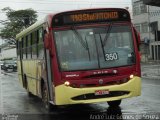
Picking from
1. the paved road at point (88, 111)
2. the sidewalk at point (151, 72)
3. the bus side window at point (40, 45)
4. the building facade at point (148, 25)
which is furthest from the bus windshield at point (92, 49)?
the building facade at point (148, 25)

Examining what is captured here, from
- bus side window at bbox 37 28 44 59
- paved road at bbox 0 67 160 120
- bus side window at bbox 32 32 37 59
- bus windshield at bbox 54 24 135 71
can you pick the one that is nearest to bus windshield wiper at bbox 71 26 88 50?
bus windshield at bbox 54 24 135 71

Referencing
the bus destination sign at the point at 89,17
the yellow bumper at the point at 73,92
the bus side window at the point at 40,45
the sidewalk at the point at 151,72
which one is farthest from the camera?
the sidewalk at the point at 151,72

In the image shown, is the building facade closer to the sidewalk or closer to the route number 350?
the sidewalk

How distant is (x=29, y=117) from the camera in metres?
13.3

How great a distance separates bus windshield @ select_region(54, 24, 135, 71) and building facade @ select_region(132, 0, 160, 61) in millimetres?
53817

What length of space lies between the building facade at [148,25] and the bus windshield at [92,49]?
5382 cm

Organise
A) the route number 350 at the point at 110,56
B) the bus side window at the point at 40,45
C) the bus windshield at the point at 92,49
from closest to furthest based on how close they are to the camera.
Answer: the bus windshield at the point at 92,49 → the route number 350 at the point at 110,56 → the bus side window at the point at 40,45

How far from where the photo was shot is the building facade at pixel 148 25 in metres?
68.1

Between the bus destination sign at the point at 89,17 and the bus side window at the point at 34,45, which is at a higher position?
the bus destination sign at the point at 89,17

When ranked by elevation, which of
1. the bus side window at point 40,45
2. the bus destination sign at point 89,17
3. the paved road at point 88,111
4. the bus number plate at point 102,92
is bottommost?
the paved road at point 88,111

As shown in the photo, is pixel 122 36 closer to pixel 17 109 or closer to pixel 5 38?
pixel 17 109

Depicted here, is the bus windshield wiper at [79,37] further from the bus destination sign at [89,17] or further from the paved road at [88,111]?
the paved road at [88,111]

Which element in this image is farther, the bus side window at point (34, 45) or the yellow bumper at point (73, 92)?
the bus side window at point (34, 45)

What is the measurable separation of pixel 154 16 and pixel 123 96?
5797 cm
